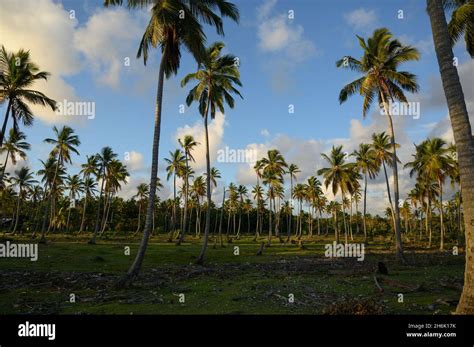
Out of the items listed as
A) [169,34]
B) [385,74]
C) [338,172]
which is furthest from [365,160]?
[169,34]

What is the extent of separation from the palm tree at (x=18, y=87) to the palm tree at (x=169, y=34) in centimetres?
1164

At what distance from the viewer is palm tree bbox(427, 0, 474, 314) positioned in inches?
294

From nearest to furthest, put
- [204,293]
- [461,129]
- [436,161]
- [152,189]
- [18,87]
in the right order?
[461,129] → [204,293] → [152,189] → [18,87] → [436,161]

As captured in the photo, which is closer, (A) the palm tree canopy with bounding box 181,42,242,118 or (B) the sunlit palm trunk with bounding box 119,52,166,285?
(B) the sunlit palm trunk with bounding box 119,52,166,285

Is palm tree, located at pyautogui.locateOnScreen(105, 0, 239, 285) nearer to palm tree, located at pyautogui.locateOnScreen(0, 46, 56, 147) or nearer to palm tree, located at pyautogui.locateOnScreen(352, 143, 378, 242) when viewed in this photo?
palm tree, located at pyautogui.locateOnScreen(0, 46, 56, 147)

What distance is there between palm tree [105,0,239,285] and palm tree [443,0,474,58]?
1126 cm

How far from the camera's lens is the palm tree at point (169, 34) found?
16.1 metres

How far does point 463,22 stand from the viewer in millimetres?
16750

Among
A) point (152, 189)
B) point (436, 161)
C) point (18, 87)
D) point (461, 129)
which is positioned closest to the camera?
point (461, 129)

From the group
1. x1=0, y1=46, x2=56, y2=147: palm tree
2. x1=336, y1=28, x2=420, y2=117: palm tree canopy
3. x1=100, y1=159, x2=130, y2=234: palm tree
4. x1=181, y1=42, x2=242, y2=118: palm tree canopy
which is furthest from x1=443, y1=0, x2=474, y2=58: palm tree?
x1=100, y1=159, x2=130, y2=234: palm tree

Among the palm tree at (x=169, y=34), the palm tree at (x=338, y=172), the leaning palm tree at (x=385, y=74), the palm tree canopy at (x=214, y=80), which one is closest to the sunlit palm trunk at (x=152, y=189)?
the palm tree at (x=169, y=34)

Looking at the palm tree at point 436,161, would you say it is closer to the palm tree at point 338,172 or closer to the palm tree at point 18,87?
the palm tree at point 338,172

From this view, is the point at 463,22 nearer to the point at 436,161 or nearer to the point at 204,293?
the point at 204,293

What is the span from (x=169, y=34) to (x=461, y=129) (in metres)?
14.8
